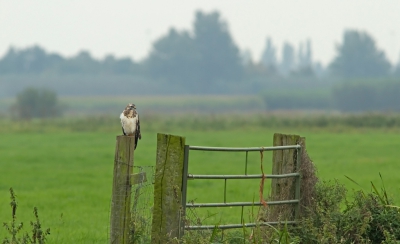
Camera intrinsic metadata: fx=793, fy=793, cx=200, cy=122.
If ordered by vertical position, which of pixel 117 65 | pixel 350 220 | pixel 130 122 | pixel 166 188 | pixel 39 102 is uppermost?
pixel 117 65

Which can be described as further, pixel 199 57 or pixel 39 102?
pixel 199 57

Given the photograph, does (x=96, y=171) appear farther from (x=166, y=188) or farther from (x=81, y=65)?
(x=81, y=65)

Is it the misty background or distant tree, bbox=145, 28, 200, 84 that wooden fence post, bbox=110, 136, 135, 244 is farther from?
distant tree, bbox=145, 28, 200, 84

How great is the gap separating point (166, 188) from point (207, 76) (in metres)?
135

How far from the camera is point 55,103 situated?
86.9 m

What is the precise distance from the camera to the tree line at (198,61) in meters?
142

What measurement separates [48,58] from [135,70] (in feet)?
57.9

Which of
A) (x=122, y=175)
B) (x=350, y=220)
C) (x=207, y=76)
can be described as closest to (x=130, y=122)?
(x=122, y=175)

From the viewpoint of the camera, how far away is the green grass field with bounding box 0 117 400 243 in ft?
39.7

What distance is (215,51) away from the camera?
14525 centimetres

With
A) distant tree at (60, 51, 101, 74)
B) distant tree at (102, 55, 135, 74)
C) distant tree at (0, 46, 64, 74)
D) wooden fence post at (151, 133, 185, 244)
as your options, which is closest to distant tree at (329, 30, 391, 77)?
distant tree at (102, 55, 135, 74)

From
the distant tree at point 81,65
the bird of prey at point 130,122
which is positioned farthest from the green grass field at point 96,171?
the distant tree at point 81,65

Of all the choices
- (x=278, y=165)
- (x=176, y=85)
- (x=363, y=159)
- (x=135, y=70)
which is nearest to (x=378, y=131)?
(x=363, y=159)

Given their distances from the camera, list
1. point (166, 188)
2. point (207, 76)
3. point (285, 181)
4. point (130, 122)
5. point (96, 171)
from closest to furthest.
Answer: point (166, 188)
point (285, 181)
point (130, 122)
point (96, 171)
point (207, 76)
